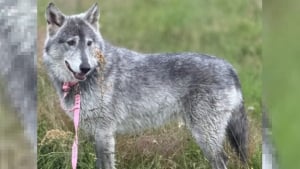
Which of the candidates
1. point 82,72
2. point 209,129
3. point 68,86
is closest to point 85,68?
point 82,72

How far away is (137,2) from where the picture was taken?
738 cm

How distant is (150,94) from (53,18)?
731 mm

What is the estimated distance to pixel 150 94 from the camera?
11.7 ft

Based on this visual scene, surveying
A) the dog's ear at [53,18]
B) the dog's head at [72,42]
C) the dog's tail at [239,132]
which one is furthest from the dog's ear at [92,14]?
the dog's tail at [239,132]

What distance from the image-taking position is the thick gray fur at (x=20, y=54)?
2.90m

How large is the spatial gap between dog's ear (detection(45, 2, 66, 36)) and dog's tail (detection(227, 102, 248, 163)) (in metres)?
1.12

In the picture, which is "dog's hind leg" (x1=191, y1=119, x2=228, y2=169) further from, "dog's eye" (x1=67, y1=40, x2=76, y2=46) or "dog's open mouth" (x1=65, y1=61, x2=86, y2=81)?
"dog's eye" (x1=67, y1=40, x2=76, y2=46)

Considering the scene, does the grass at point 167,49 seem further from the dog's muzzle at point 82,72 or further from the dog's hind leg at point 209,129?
the dog's muzzle at point 82,72

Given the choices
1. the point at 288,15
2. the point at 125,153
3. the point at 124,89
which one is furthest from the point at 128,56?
the point at 288,15

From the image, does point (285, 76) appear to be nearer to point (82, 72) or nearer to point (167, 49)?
point (82, 72)

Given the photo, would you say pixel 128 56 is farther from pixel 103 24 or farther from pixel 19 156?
pixel 103 24

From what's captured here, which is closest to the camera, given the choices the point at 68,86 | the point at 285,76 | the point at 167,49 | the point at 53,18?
the point at 285,76

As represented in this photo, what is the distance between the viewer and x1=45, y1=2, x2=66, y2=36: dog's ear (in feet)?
10.6

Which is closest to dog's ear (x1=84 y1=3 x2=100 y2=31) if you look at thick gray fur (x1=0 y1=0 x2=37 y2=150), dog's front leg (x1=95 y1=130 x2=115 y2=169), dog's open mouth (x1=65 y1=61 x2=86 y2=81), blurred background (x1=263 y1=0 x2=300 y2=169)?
dog's open mouth (x1=65 y1=61 x2=86 y2=81)
